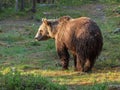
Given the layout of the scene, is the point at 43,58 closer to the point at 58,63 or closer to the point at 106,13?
the point at 58,63

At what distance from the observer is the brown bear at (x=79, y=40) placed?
10.8 meters

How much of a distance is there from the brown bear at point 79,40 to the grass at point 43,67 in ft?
1.06

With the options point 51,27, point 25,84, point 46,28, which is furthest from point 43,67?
point 25,84

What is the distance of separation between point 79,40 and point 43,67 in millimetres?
1802

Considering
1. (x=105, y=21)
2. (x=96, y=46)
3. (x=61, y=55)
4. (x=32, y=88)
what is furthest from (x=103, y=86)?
(x=105, y=21)

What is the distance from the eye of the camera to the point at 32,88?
7828 mm

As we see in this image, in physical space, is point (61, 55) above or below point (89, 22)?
below

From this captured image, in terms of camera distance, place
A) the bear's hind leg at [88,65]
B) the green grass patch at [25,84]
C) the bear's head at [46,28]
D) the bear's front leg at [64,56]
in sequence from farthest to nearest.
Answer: the bear's head at [46,28] < the bear's front leg at [64,56] < the bear's hind leg at [88,65] < the green grass patch at [25,84]

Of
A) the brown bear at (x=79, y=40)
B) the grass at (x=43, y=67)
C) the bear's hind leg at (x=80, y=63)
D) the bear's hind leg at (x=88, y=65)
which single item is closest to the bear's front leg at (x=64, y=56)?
the brown bear at (x=79, y=40)

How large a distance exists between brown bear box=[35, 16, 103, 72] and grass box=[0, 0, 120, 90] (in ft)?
1.06

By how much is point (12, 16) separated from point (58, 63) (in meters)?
14.8

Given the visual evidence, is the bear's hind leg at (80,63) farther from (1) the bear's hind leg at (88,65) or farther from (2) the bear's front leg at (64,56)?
(2) the bear's front leg at (64,56)

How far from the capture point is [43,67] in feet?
40.2

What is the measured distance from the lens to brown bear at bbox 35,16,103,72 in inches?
424
